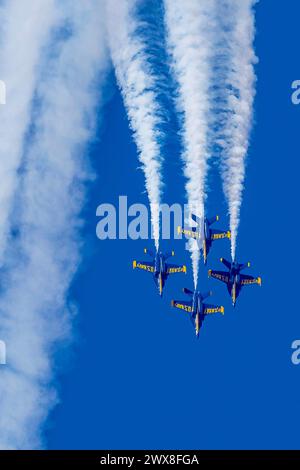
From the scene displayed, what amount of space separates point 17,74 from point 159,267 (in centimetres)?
1008

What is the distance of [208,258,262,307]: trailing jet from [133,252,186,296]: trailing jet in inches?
59.7

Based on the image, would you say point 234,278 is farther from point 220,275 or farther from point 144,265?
point 144,265

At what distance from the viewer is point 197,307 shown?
47.0m

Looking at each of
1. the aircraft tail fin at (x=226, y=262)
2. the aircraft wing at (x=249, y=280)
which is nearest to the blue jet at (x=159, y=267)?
the aircraft tail fin at (x=226, y=262)

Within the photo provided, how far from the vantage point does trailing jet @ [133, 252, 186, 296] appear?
4634cm

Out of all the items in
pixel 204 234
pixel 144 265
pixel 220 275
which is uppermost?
pixel 204 234

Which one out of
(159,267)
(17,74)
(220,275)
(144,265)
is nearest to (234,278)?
(220,275)

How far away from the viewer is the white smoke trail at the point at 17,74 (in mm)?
40875

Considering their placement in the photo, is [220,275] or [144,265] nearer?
[220,275]
